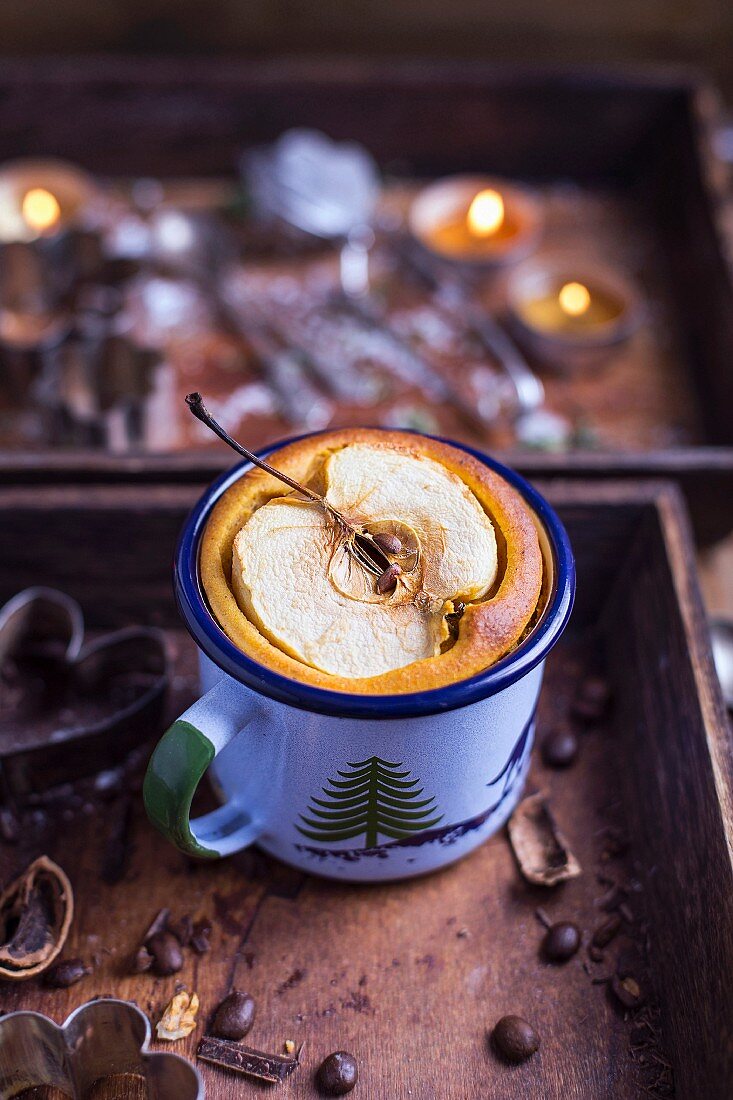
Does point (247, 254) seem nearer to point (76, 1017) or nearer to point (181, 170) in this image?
point (181, 170)

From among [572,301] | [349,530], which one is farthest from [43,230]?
[349,530]

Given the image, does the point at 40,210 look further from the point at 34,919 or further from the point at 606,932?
the point at 606,932

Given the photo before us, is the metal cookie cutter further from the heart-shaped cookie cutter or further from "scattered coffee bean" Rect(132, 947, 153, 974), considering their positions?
the heart-shaped cookie cutter

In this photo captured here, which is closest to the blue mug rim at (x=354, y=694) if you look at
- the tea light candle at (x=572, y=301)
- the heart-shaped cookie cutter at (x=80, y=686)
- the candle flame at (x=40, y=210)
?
the heart-shaped cookie cutter at (x=80, y=686)

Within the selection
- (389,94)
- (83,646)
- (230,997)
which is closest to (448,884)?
(230,997)

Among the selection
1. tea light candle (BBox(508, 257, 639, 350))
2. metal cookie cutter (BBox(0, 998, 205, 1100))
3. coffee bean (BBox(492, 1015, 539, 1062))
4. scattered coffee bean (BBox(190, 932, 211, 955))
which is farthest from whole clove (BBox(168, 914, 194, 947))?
tea light candle (BBox(508, 257, 639, 350))
